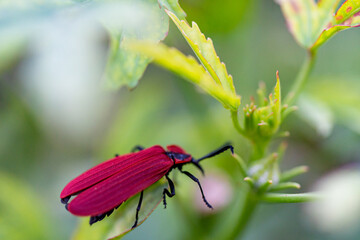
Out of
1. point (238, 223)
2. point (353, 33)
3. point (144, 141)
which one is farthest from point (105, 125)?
point (353, 33)

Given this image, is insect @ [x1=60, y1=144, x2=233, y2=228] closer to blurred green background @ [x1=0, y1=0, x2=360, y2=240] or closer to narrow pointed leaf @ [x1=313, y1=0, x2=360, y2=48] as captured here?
blurred green background @ [x1=0, y1=0, x2=360, y2=240]

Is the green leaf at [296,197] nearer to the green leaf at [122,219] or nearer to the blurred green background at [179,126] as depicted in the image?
the green leaf at [122,219]

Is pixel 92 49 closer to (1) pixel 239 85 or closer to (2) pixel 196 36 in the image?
(1) pixel 239 85

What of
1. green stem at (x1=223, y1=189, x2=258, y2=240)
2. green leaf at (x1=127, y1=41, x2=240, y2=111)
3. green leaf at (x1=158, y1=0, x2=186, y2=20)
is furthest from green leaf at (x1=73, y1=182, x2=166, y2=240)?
green leaf at (x1=158, y1=0, x2=186, y2=20)

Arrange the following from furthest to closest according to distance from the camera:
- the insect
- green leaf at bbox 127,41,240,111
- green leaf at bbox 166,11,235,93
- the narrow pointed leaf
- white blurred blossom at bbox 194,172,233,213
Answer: white blurred blossom at bbox 194,172,233,213 → the insect → the narrow pointed leaf → green leaf at bbox 166,11,235,93 → green leaf at bbox 127,41,240,111

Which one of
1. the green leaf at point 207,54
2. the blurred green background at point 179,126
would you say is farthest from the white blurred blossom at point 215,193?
the green leaf at point 207,54

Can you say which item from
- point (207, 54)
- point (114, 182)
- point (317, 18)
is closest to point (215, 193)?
point (114, 182)
